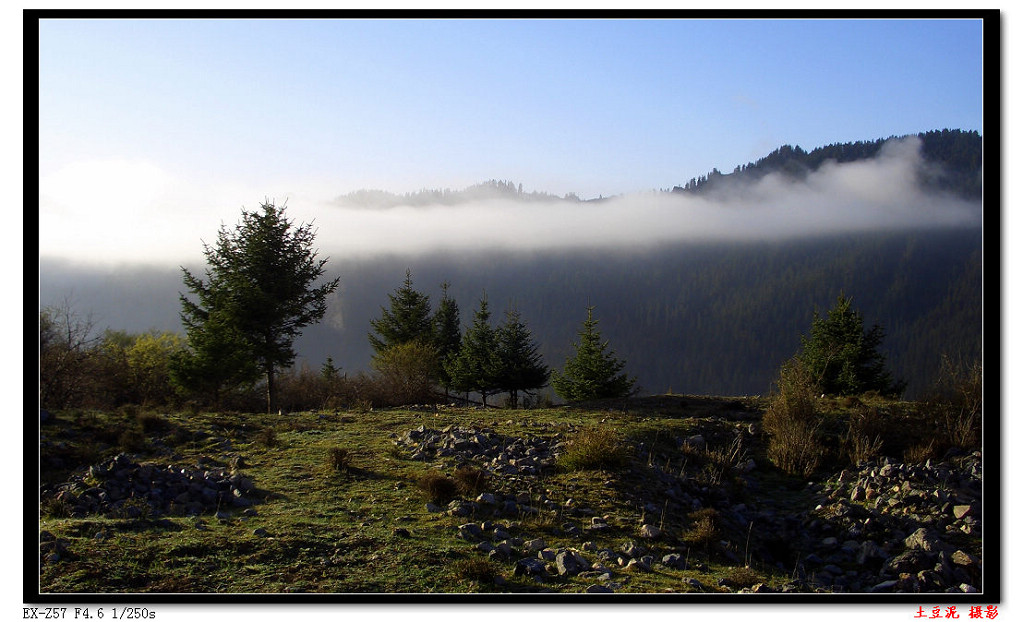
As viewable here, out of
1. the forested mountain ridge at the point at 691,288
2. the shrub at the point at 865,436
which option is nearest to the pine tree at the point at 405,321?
the shrub at the point at 865,436

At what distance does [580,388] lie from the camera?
34.1 m

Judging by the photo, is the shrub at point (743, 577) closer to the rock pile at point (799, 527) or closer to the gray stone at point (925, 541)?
the rock pile at point (799, 527)

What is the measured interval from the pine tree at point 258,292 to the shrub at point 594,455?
638 inches

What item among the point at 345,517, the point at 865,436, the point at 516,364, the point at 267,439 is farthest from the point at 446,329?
the point at 345,517

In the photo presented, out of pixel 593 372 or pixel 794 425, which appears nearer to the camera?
pixel 794 425

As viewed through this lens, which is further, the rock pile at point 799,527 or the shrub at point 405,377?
the shrub at point 405,377

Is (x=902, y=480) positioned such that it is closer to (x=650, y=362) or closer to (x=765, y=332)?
(x=650, y=362)

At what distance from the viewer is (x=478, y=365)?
34.3 meters

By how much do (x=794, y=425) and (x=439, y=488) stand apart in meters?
7.96

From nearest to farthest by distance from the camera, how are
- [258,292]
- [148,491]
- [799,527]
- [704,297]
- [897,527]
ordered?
1. [897,527]
2. [148,491]
3. [799,527]
4. [258,292]
5. [704,297]

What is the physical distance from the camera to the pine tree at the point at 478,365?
3406 cm

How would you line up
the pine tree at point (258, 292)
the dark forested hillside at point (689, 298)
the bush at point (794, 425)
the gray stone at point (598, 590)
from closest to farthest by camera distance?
1. the gray stone at point (598, 590)
2. the bush at point (794, 425)
3. the pine tree at point (258, 292)
4. the dark forested hillside at point (689, 298)

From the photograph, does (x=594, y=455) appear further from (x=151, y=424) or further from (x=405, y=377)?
(x=405, y=377)

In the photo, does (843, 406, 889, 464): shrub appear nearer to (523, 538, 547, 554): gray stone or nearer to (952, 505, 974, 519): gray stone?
(952, 505, 974, 519): gray stone
